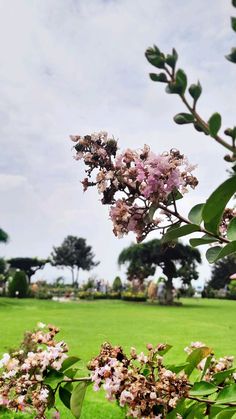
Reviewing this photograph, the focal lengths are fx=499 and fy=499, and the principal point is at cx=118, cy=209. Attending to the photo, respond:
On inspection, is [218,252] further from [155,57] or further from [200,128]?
[155,57]

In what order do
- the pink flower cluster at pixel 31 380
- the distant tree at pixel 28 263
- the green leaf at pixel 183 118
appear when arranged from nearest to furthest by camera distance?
the green leaf at pixel 183 118, the pink flower cluster at pixel 31 380, the distant tree at pixel 28 263

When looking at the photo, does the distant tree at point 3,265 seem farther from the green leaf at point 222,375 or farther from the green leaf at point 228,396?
the green leaf at point 228,396

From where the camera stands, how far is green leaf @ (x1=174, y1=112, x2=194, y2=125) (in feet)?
4.00

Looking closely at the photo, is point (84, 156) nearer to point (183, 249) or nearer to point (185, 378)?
point (185, 378)

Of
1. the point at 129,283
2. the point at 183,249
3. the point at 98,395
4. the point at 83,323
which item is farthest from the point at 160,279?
the point at 98,395

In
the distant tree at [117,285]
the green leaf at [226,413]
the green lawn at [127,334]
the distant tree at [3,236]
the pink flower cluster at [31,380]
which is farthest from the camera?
the distant tree at [117,285]

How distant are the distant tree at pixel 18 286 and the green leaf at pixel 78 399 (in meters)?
25.4

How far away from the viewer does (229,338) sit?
9594 mm

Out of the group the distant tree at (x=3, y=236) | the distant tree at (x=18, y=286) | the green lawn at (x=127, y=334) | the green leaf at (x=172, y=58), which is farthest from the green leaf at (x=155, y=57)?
the distant tree at (x=18, y=286)

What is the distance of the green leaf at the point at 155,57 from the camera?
3.65ft

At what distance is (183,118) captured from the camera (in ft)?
4.03

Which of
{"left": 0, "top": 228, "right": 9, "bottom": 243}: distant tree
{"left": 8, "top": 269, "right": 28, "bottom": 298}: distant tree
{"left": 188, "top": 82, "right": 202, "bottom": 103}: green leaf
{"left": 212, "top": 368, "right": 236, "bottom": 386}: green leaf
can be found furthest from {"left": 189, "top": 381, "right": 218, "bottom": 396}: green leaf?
{"left": 8, "top": 269, "right": 28, "bottom": 298}: distant tree

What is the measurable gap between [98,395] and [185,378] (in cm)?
392

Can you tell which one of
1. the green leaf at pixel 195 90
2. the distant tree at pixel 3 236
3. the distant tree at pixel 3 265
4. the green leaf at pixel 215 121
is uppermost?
the distant tree at pixel 3 236
